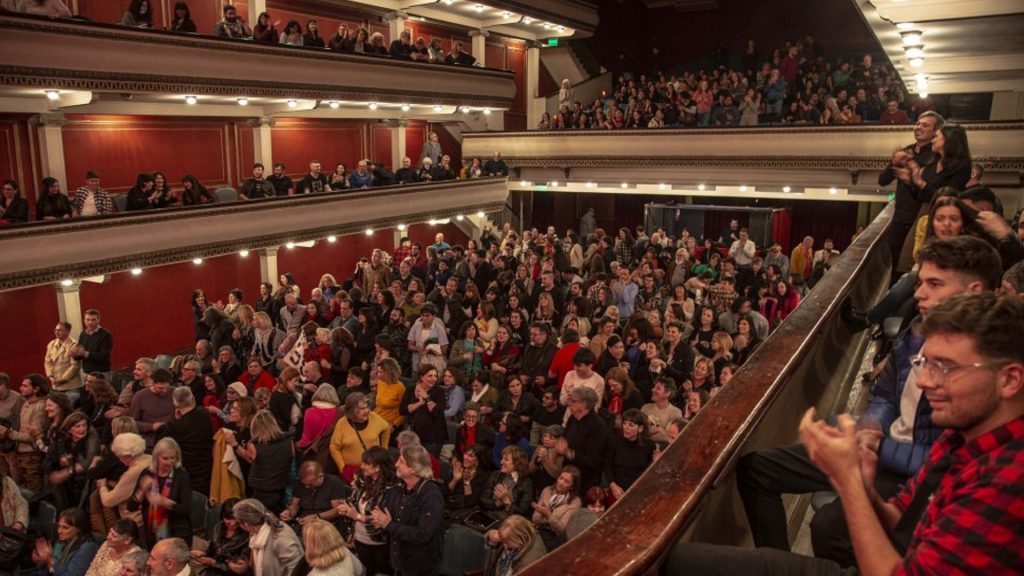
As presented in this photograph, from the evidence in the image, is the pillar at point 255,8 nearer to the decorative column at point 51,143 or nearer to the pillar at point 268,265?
the decorative column at point 51,143

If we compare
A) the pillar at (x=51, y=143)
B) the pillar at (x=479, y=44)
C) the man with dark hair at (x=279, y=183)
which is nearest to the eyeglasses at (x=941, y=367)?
the man with dark hair at (x=279, y=183)

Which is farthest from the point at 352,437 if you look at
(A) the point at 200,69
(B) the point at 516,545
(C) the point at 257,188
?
(C) the point at 257,188

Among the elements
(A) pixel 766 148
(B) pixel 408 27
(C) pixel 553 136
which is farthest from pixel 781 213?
(B) pixel 408 27

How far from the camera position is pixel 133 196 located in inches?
410

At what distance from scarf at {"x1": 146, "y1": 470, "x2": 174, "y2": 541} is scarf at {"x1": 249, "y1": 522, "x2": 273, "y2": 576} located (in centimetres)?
101

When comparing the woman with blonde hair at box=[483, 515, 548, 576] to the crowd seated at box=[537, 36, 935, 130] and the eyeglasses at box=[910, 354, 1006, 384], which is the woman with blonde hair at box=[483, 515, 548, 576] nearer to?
the eyeglasses at box=[910, 354, 1006, 384]

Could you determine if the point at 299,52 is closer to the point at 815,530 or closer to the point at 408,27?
the point at 408,27

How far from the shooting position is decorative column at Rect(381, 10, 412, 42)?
16.4 metres

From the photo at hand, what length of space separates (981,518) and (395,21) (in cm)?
1681

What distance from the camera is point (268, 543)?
14.1ft

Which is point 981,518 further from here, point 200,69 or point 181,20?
point 181,20

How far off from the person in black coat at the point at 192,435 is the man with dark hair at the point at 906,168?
212 inches

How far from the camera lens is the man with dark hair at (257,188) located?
1221cm

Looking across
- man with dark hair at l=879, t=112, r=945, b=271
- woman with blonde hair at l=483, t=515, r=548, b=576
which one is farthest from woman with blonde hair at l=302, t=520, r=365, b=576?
man with dark hair at l=879, t=112, r=945, b=271
